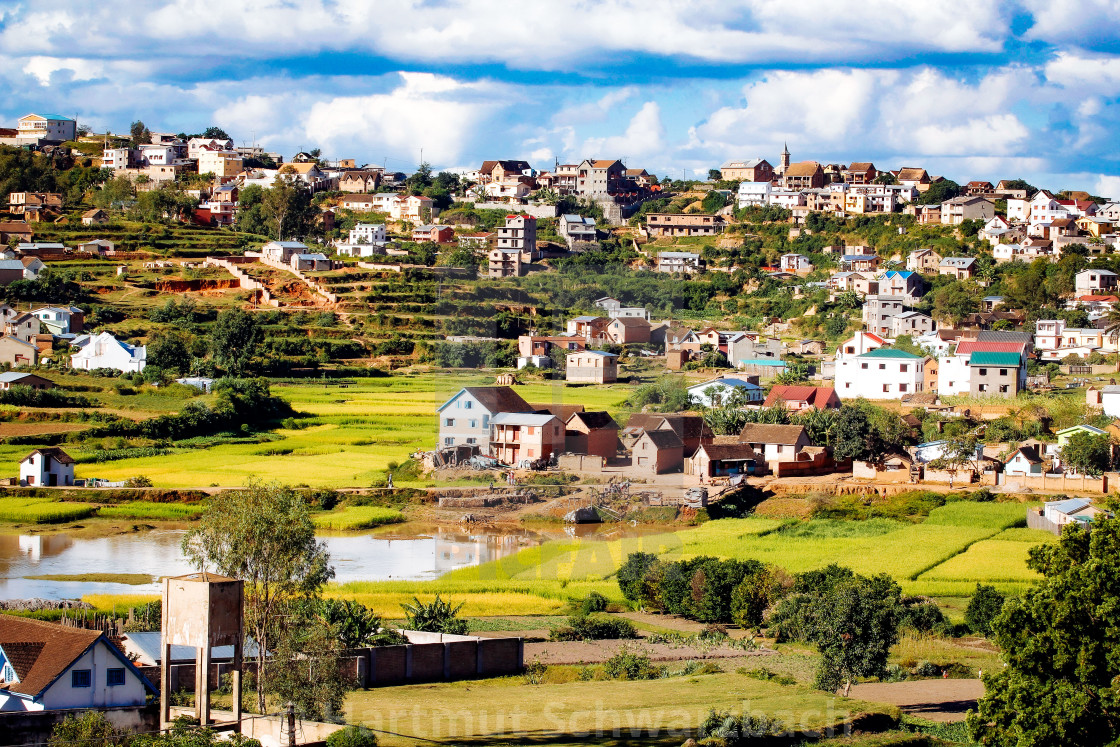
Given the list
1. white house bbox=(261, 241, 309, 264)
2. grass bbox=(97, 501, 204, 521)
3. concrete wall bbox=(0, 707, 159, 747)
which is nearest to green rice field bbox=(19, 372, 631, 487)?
grass bbox=(97, 501, 204, 521)

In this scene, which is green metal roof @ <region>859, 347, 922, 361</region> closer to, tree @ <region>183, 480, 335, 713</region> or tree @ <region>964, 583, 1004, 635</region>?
tree @ <region>964, 583, 1004, 635</region>

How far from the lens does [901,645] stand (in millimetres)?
14039

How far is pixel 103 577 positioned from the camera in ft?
54.5

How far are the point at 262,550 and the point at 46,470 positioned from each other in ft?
42.0

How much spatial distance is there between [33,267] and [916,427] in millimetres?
25744

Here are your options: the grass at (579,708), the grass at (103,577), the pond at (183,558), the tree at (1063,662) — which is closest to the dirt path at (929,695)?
the grass at (579,708)

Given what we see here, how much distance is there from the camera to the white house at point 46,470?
72.4 ft

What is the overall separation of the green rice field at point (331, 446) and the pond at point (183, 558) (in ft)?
7.28

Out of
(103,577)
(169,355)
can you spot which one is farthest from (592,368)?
(103,577)

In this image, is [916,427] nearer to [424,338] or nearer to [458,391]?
[458,391]

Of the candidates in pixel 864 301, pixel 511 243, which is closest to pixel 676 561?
pixel 864 301

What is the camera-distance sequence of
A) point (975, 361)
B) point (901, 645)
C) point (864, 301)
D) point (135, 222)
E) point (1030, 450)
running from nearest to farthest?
1. point (901, 645)
2. point (1030, 450)
3. point (975, 361)
4. point (864, 301)
5. point (135, 222)

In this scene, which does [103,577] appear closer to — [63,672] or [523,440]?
[523,440]

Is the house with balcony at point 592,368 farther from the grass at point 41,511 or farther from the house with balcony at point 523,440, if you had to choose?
the grass at point 41,511
